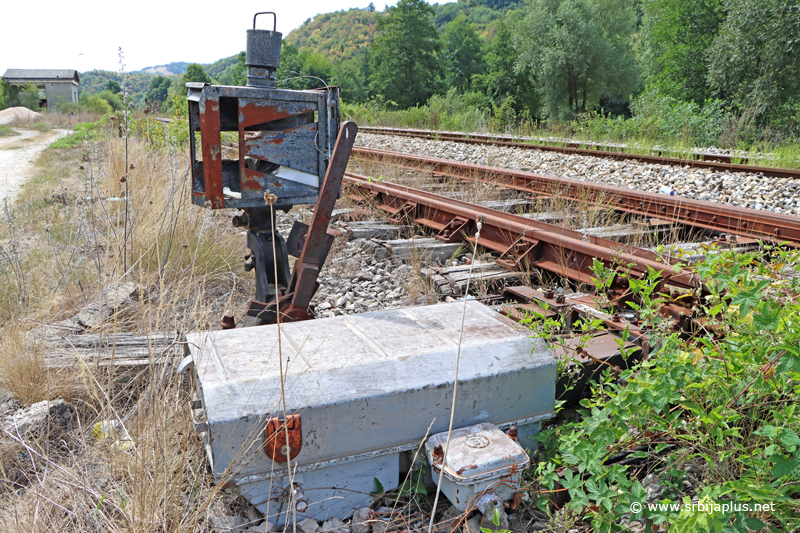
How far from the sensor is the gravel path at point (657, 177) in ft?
19.0

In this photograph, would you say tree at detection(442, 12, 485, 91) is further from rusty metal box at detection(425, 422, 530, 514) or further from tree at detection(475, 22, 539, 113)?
rusty metal box at detection(425, 422, 530, 514)

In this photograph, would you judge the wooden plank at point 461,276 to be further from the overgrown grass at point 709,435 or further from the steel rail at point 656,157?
the steel rail at point 656,157

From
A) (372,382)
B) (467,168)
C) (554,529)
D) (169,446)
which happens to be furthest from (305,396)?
(467,168)

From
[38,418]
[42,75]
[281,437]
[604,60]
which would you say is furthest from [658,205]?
[42,75]

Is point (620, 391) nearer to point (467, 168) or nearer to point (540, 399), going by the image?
point (540, 399)

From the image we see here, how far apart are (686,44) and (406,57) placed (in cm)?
3048

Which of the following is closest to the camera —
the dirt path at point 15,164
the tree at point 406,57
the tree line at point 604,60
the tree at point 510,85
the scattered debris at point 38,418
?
the scattered debris at point 38,418

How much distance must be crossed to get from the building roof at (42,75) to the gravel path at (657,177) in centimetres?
8258

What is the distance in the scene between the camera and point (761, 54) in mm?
21172

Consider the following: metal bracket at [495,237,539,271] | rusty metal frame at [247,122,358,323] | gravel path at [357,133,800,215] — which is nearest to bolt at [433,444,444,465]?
rusty metal frame at [247,122,358,323]

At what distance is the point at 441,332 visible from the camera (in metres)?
2.15

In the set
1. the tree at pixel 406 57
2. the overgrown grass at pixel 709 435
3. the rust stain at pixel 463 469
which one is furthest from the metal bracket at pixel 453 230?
the tree at pixel 406 57

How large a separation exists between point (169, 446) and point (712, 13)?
34045mm

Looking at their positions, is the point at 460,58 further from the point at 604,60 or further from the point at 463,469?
the point at 463,469
